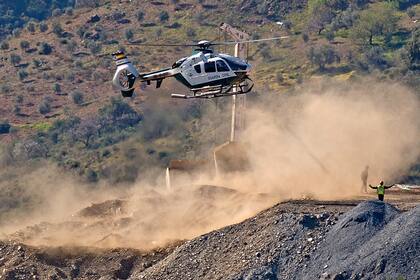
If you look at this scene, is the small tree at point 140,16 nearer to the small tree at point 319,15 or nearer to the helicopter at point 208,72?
the small tree at point 319,15

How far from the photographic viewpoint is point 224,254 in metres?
39.4

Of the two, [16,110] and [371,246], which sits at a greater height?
[371,246]

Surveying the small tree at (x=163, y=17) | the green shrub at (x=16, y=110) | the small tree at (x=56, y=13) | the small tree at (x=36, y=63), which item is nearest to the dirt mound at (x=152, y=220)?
the green shrub at (x=16, y=110)

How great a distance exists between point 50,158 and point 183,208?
38068 mm

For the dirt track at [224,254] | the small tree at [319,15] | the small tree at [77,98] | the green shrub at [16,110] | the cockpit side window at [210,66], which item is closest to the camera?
the dirt track at [224,254]

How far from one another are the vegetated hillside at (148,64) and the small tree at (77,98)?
11 centimetres

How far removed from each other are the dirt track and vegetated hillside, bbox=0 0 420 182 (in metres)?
24.7

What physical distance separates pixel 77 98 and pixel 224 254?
5735cm

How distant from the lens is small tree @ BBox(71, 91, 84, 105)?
9484 centimetres

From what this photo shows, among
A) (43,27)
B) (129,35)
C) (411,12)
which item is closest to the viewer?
(411,12)

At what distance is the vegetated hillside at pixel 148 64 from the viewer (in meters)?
76.6

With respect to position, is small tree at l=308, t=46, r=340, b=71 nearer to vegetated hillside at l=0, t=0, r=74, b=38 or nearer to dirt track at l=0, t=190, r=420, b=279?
vegetated hillside at l=0, t=0, r=74, b=38

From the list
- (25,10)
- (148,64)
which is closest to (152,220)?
(148,64)

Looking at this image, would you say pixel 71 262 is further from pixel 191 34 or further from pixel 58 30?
pixel 58 30
